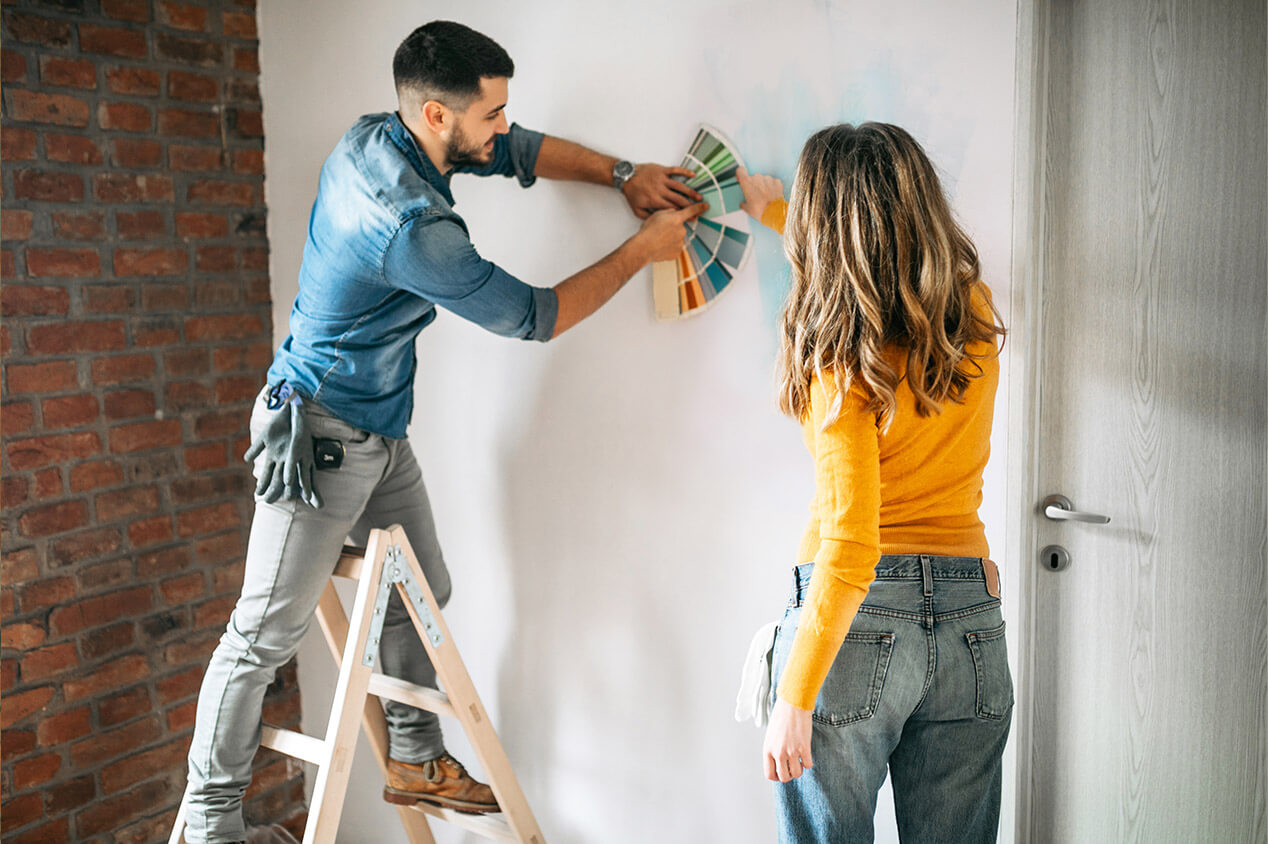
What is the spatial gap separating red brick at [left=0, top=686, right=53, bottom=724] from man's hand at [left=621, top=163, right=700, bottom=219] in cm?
166

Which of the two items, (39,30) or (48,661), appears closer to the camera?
(39,30)

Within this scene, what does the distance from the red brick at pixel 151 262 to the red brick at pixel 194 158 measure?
0.20 meters

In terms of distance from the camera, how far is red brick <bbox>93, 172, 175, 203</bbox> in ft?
6.85

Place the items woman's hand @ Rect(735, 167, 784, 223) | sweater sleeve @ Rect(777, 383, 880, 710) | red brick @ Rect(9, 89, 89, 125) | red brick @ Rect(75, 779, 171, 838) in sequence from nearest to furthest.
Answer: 1. sweater sleeve @ Rect(777, 383, 880, 710)
2. woman's hand @ Rect(735, 167, 784, 223)
3. red brick @ Rect(9, 89, 89, 125)
4. red brick @ Rect(75, 779, 171, 838)

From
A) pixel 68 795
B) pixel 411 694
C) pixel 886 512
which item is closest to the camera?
pixel 886 512

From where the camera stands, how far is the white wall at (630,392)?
1.61 m

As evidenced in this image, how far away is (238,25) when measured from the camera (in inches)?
90.7

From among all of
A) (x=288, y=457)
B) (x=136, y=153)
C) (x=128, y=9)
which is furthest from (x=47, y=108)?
(x=288, y=457)

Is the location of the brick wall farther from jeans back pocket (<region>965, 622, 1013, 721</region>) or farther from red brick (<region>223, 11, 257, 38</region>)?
jeans back pocket (<region>965, 622, 1013, 721</region>)

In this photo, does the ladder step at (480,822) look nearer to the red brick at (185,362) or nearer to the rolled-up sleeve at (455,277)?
the rolled-up sleeve at (455,277)

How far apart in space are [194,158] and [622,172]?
3.64 ft

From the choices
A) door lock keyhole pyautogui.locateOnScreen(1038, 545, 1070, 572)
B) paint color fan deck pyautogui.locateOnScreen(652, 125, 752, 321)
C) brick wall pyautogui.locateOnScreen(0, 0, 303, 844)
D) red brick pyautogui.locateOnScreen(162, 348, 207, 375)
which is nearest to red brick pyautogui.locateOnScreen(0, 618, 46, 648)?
brick wall pyautogui.locateOnScreen(0, 0, 303, 844)

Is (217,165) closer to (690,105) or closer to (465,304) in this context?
(465,304)

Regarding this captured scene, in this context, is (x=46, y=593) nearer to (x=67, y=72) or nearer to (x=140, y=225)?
(x=140, y=225)
